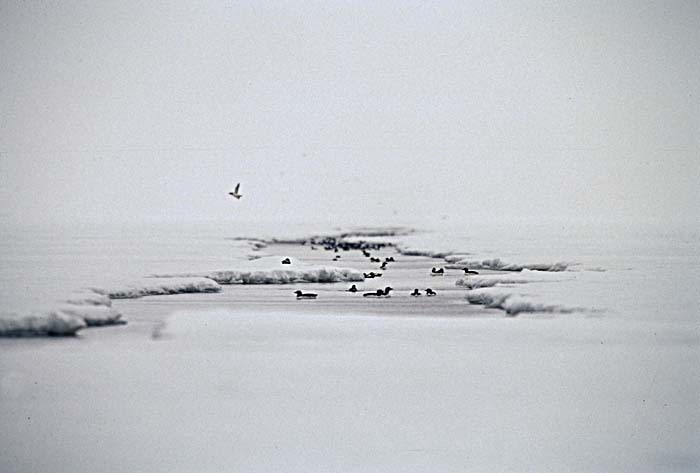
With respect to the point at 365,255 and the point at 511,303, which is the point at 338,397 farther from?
the point at 511,303

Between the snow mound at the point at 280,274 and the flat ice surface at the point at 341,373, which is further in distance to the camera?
the snow mound at the point at 280,274

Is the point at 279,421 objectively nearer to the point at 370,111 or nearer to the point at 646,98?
the point at 370,111

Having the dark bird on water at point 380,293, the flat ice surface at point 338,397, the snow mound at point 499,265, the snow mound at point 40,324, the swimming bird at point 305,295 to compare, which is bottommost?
the flat ice surface at point 338,397

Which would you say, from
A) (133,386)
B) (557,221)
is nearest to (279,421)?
(133,386)

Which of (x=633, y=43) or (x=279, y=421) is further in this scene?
(x=633, y=43)

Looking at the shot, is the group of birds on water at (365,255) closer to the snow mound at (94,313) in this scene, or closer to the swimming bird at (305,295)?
the swimming bird at (305,295)

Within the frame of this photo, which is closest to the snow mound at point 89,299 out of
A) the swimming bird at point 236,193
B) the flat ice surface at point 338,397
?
the flat ice surface at point 338,397

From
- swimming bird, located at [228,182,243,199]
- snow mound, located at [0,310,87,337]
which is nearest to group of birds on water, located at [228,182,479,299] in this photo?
swimming bird, located at [228,182,243,199]
